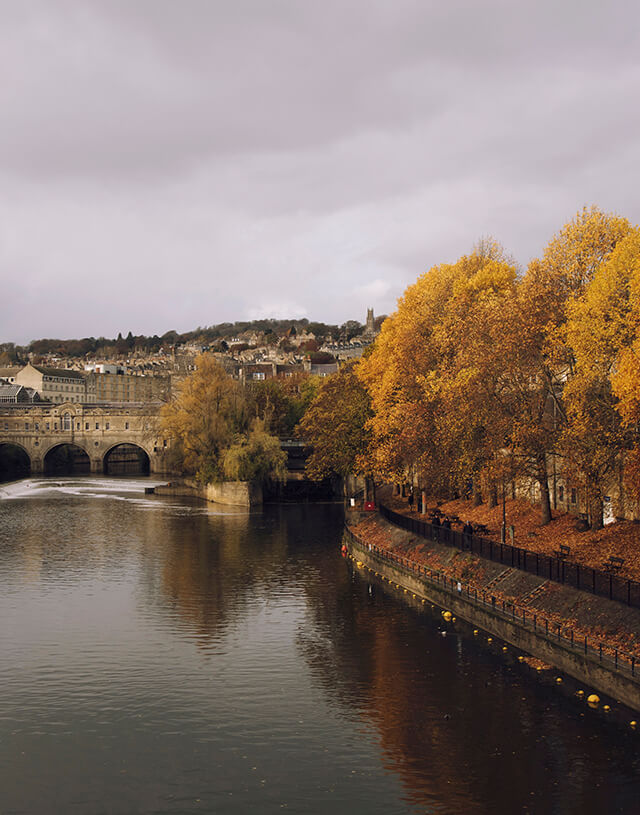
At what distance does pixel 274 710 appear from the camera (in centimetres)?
2189

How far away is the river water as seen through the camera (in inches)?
675

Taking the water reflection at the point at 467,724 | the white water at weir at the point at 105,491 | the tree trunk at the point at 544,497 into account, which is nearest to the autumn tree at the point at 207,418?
the white water at weir at the point at 105,491

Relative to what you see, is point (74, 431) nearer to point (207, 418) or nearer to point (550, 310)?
point (207, 418)

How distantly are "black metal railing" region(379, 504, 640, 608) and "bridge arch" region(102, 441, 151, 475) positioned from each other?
264ft

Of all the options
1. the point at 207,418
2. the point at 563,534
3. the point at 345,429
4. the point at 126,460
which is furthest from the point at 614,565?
the point at 126,460

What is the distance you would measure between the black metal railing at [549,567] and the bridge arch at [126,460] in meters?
80.3

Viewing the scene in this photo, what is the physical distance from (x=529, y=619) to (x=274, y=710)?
33.0ft

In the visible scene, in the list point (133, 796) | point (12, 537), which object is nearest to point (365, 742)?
point (133, 796)

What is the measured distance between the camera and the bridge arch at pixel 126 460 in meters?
116

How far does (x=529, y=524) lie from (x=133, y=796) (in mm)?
27720

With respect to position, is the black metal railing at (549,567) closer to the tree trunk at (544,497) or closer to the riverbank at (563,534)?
the riverbank at (563,534)

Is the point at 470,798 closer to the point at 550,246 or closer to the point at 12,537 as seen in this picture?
the point at 550,246

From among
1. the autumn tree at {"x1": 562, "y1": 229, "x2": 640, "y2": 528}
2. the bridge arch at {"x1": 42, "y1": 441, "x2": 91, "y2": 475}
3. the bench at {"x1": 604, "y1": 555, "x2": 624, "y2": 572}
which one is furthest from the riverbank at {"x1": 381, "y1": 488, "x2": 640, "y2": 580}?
the bridge arch at {"x1": 42, "y1": 441, "x2": 91, "y2": 475}

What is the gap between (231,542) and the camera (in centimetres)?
A: 5138
